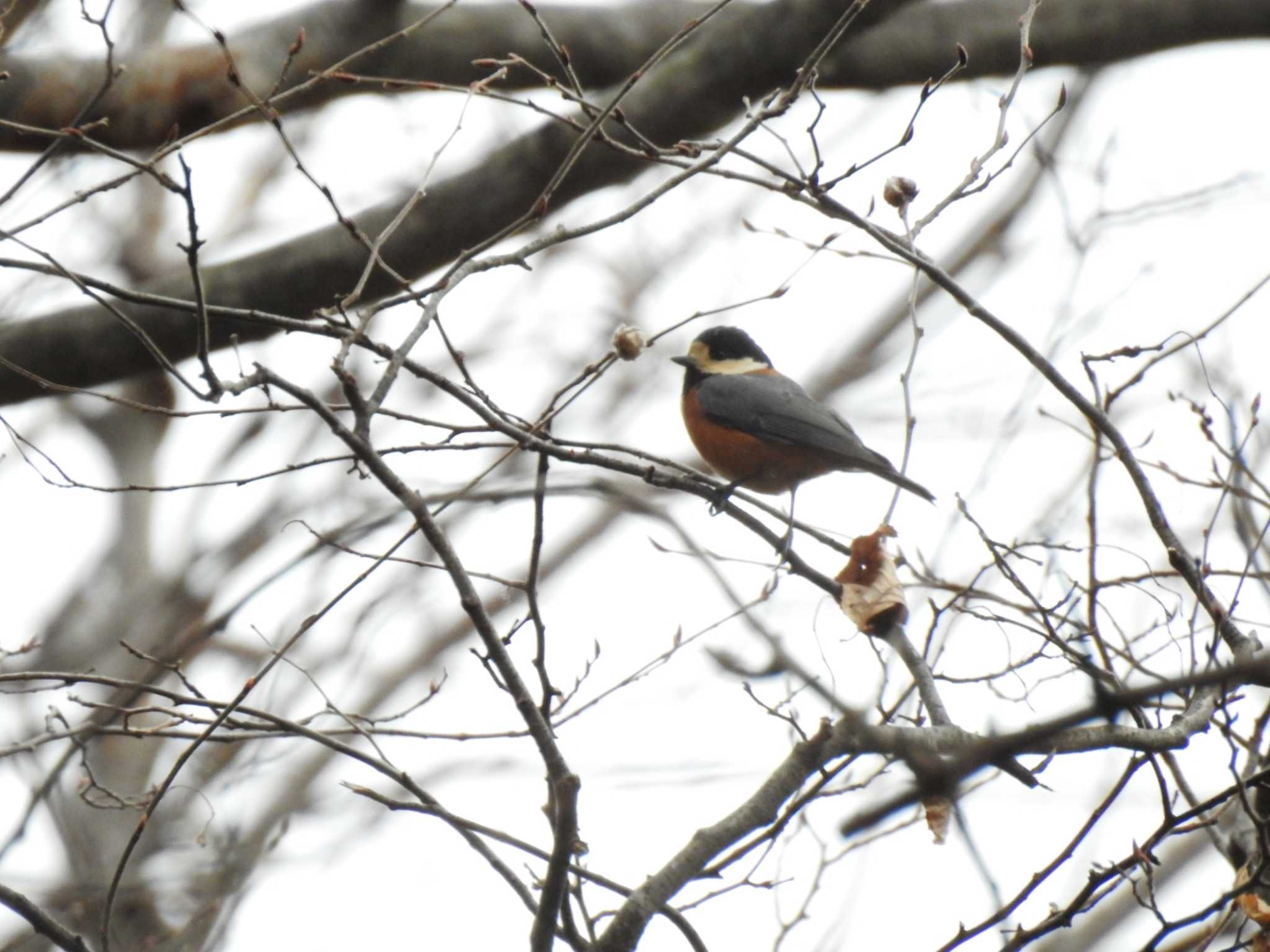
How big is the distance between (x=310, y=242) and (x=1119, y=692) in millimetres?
4255

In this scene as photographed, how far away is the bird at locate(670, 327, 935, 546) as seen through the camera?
5238 mm

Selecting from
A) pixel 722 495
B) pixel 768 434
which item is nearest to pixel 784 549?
pixel 722 495

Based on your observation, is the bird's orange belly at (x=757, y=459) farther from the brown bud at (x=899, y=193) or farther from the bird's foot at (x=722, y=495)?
the brown bud at (x=899, y=193)

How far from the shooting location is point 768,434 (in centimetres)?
544

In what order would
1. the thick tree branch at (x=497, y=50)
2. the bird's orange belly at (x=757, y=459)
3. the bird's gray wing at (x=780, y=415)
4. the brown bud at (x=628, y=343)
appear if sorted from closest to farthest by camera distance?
the brown bud at (x=628, y=343) → the thick tree branch at (x=497, y=50) → the bird's gray wing at (x=780, y=415) → the bird's orange belly at (x=757, y=459)

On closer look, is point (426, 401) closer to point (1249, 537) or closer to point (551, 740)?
point (1249, 537)

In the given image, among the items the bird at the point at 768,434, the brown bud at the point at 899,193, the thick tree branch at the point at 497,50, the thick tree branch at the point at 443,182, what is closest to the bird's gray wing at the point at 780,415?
the bird at the point at 768,434

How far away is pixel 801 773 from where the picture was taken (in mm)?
2164

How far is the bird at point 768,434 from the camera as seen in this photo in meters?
5.24

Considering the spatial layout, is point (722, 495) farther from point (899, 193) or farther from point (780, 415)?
point (780, 415)

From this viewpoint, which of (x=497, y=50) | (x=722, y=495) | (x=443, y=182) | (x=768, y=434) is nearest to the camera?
(x=722, y=495)

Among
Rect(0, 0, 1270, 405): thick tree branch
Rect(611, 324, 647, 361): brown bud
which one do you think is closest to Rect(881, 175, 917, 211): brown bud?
Rect(611, 324, 647, 361): brown bud

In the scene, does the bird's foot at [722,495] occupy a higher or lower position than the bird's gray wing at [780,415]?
lower

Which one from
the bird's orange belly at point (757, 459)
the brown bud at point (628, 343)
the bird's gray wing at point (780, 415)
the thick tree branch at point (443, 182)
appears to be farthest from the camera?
the bird's orange belly at point (757, 459)
